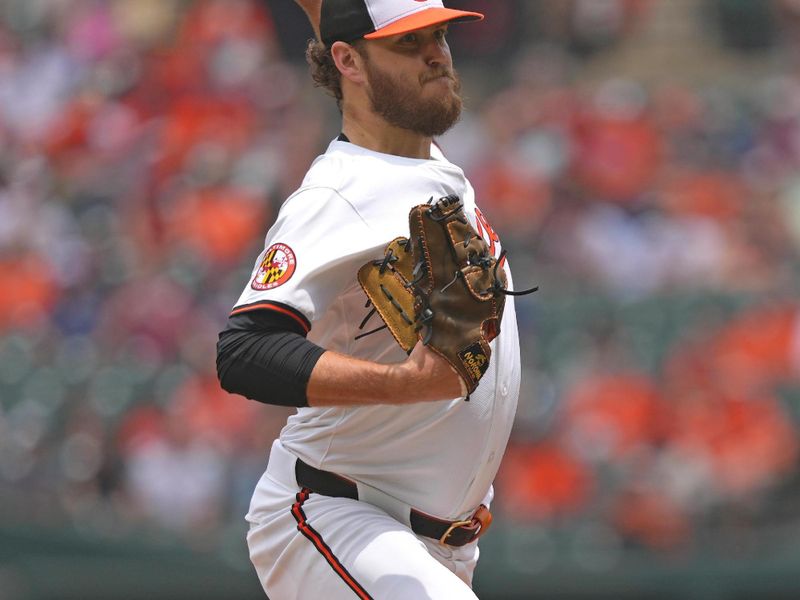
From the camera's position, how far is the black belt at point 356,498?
10.0 ft

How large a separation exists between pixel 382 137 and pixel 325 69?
0.84ft


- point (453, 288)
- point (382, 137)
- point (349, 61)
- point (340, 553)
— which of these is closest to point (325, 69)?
point (349, 61)

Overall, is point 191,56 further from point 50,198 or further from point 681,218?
point 681,218

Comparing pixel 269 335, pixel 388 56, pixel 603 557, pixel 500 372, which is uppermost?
pixel 388 56

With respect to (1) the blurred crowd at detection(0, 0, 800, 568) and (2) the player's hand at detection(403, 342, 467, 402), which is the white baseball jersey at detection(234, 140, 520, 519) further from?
(1) the blurred crowd at detection(0, 0, 800, 568)

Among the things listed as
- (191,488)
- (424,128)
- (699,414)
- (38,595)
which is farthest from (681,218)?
(424,128)

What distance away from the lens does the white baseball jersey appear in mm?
2896

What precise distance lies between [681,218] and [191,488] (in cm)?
309

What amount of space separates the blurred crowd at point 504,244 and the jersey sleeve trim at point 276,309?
4053 millimetres

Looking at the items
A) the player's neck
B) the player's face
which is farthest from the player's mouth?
the player's neck

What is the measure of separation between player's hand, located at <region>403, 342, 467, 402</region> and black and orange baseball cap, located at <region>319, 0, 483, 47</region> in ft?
2.42

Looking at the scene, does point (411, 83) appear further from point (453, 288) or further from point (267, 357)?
point (267, 357)

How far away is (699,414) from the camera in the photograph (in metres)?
6.74

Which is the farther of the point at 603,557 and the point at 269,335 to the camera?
the point at 603,557
